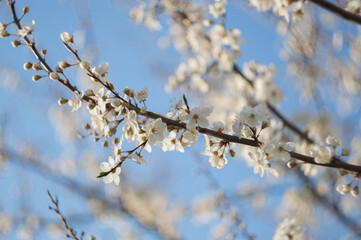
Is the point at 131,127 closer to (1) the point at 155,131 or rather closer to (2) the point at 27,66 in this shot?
(1) the point at 155,131

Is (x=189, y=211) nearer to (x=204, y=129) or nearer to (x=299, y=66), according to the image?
(x=299, y=66)

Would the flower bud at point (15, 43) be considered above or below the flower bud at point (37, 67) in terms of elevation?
above

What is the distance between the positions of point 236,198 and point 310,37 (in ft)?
10.3

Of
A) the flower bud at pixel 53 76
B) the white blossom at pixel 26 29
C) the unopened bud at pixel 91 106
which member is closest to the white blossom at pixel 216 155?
the unopened bud at pixel 91 106

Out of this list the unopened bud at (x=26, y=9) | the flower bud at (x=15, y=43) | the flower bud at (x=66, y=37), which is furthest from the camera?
the unopened bud at (x=26, y=9)

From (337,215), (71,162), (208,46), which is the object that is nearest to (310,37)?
(208,46)

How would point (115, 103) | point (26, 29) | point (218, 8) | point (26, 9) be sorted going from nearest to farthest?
point (115, 103) → point (26, 29) → point (26, 9) → point (218, 8)

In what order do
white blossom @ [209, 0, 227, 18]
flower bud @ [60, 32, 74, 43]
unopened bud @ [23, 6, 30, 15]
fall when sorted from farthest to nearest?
white blossom @ [209, 0, 227, 18]
unopened bud @ [23, 6, 30, 15]
flower bud @ [60, 32, 74, 43]

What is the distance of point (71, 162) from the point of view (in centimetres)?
798

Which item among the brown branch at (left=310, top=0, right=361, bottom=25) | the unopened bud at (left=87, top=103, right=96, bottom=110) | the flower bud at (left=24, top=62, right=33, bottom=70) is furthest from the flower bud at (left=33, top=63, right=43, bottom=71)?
the brown branch at (left=310, top=0, right=361, bottom=25)

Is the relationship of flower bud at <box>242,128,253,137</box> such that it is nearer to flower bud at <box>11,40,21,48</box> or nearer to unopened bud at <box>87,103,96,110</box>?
unopened bud at <box>87,103,96,110</box>

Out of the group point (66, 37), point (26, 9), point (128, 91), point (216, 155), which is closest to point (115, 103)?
point (128, 91)

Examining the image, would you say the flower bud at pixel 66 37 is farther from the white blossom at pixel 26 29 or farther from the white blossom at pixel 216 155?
the white blossom at pixel 216 155

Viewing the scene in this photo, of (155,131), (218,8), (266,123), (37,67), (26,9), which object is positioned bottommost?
(155,131)
